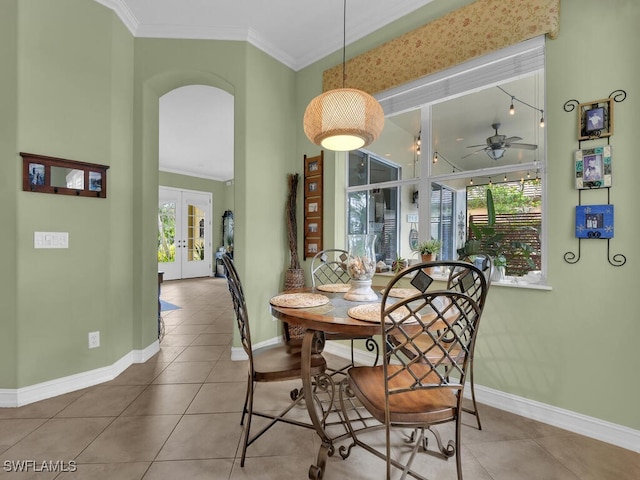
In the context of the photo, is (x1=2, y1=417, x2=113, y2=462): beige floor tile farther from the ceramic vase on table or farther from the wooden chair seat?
the ceramic vase on table

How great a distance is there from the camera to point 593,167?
1.76 m

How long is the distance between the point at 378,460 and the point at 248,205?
89.1 inches

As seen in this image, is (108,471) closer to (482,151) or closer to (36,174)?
(36,174)

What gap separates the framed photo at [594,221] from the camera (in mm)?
1717

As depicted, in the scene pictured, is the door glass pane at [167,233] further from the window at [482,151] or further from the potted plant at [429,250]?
the potted plant at [429,250]

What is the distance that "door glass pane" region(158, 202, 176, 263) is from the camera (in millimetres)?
7785

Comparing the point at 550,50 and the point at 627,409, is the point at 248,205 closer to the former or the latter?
the point at 550,50

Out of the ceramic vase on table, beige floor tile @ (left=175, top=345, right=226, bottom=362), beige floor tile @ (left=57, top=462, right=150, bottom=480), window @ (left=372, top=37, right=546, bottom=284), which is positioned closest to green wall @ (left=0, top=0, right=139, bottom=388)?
beige floor tile @ (left=175, top=345, right=226, bottom=362)

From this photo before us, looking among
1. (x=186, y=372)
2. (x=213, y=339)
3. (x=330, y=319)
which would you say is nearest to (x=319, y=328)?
(x=330, y=319)

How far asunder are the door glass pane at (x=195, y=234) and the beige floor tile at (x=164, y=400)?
641 cm

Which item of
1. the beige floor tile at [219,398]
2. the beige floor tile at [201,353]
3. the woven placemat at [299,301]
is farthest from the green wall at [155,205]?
the woven placemat at [299,301]

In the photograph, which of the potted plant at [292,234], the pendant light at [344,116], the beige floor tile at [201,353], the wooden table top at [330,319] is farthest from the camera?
the potted plant at [292,234]

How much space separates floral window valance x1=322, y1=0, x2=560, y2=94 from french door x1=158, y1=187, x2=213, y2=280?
635 cm

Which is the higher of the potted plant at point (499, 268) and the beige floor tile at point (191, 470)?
the potted plant at point (499, 268)
